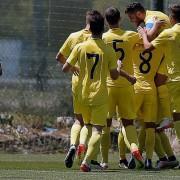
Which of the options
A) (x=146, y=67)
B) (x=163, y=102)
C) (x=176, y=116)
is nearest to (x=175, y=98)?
(x=176, y=116)

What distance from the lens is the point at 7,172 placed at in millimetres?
13539

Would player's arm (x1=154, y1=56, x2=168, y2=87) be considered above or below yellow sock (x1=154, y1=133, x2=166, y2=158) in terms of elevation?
above

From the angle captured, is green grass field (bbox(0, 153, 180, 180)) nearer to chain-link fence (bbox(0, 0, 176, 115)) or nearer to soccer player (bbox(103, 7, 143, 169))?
soccer player (bbox(103, 7, 143, 169))

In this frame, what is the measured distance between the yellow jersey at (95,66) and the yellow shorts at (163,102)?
4.77 feet

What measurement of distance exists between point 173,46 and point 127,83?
856mm

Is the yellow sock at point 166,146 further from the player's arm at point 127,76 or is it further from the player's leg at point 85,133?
the player's arm at point 127,76

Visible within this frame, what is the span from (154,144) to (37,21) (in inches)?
225

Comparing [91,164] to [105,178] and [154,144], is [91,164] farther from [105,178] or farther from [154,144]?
[105,178]

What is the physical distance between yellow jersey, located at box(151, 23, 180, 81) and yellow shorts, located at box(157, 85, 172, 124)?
1.01 ft

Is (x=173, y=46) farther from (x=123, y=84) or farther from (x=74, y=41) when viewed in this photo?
(x=74, y=41)

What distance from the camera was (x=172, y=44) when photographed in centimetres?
1459

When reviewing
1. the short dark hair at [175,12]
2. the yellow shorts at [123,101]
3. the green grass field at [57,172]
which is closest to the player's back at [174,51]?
the short dark hair at [175,12]

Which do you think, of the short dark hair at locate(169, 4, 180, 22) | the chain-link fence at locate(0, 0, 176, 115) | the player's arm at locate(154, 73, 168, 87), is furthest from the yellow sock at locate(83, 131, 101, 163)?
the chain-link fence at locate(0, 0, 176, 115)

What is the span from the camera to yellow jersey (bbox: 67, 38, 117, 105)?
13789 millimetres
